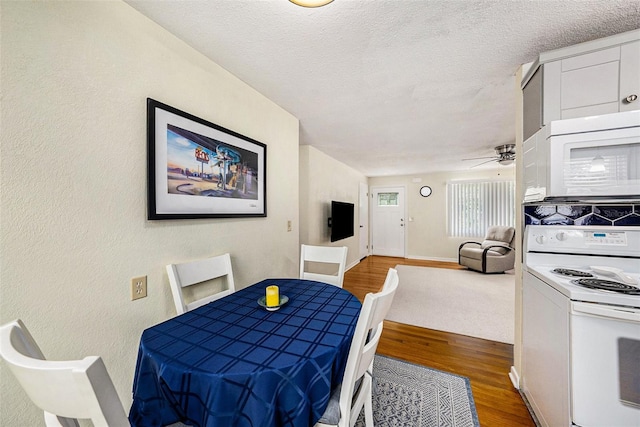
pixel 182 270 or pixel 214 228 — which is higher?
pixel 214 228

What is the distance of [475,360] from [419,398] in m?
0.81

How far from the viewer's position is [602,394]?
1.04m

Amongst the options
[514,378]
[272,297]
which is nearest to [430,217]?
[514,378]

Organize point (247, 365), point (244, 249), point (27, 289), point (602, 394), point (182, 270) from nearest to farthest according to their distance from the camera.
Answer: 1. point (247, 365)
2. point (27, 289)
3. point (602, 394)
4. point (182, 270)
5. point (244, 249)

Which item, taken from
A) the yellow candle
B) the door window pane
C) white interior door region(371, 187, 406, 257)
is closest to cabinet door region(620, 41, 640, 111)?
the yellow candle

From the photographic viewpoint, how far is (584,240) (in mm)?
1494

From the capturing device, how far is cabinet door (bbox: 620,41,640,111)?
4.26 feet

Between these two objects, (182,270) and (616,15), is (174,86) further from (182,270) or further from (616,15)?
(616,15)

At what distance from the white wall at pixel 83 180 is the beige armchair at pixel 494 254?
530 cm

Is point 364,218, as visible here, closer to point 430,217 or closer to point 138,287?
point 430,217

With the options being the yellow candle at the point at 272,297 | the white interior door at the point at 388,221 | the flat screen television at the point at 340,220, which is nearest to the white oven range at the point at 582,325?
the yellow candle at the point at 272,297

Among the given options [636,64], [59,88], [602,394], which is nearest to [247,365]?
[59,88]

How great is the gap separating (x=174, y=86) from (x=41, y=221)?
3.21 ft

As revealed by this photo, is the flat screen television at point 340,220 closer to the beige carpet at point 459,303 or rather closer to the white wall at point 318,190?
the white wall at point 318,190
